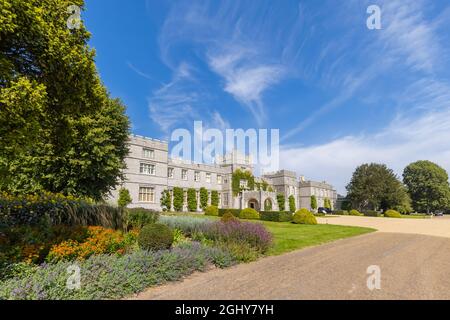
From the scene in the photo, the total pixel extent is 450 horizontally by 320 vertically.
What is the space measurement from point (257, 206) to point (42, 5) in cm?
4098

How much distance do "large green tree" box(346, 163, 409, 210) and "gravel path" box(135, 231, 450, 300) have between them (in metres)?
51.0

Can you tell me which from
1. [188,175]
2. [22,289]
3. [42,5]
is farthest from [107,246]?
[188,175]

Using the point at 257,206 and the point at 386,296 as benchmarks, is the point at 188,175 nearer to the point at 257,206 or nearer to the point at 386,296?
the point at 257,206

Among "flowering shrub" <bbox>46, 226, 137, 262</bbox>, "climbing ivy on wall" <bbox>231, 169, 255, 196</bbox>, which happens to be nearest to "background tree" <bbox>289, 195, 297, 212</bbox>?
"climbing ivy on wall" <bbox>231, 169, 255, 196</bbox>

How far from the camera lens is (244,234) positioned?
1020 cm

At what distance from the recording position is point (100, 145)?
635 inches

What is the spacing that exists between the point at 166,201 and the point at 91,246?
29.3 meters

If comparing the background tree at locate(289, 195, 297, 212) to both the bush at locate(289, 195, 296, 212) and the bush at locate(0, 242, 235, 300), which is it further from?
the bush at locate(0, 242, 235, 300)

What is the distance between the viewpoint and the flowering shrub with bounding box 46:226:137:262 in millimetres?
7019

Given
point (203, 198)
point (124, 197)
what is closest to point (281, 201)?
point (203, 198)

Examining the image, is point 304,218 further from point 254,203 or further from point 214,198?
point 254,203

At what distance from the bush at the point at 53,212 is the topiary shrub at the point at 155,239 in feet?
10.4

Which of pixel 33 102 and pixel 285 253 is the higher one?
pixel 33 102

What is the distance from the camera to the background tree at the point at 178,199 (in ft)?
125
